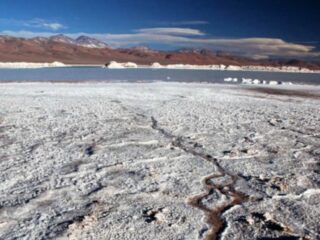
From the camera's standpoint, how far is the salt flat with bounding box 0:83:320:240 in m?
3.54

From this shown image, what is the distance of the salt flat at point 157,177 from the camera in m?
3.54

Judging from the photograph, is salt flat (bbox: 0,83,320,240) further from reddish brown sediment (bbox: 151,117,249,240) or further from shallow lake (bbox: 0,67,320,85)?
shallow lake (bbox: 0,67,320,85)

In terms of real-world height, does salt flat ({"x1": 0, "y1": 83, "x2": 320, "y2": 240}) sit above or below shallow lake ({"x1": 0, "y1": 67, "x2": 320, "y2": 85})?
above

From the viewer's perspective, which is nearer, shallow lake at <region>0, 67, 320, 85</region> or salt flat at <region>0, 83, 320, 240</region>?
salt flat at <region>0, 83, 320, 240</region>

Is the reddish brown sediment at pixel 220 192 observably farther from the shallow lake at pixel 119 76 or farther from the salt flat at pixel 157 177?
the shallow lake at pixel 119 76

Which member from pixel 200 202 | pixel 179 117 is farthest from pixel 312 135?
pixel 200 202

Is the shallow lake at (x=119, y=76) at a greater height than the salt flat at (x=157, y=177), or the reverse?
the salt flat at (x=157, y=177)

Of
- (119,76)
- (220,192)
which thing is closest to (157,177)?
(220,192)

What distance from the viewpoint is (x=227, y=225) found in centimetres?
358

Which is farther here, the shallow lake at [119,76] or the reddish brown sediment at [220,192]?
the shallow lake at [119,76]

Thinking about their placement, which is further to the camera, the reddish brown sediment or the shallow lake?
the shallow lake

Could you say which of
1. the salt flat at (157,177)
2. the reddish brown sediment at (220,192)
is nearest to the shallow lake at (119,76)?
the salt flat at (157,177)

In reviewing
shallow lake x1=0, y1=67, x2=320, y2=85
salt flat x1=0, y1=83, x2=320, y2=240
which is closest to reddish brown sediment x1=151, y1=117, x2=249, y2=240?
salt flat x1=0, y1=83, x2=320, y2=240

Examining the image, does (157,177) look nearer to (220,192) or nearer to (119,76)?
(220,192)
